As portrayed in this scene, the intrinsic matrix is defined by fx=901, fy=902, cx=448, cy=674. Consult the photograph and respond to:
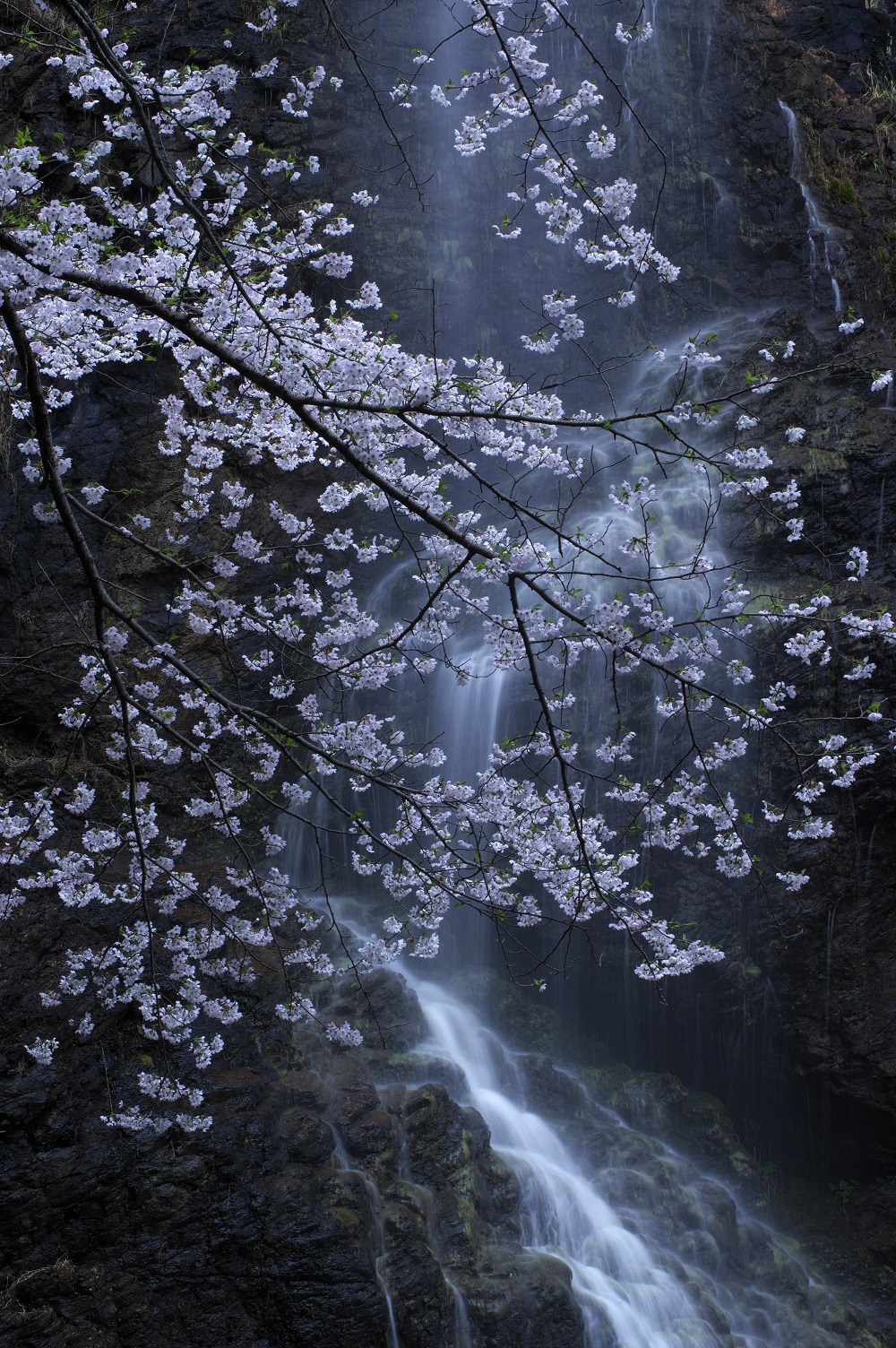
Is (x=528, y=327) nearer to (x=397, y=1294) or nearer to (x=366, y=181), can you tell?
(x=366, y=181)

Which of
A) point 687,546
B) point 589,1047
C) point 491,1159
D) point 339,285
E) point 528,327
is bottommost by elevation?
point 491,1159

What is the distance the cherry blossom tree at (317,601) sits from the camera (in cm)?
332

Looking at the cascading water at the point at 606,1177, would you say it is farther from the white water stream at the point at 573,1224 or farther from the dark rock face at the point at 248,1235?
the dark rock face at the point at 248,1235

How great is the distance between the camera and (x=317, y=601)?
16.6 ft

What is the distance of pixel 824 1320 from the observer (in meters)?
7.38

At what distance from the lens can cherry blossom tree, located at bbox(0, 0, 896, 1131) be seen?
3322 millimetres

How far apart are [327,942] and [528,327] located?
9437 mm

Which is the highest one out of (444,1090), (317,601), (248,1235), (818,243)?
(818,243)

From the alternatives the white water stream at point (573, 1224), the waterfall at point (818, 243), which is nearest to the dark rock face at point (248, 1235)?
the white water stream at point (573, 1224)

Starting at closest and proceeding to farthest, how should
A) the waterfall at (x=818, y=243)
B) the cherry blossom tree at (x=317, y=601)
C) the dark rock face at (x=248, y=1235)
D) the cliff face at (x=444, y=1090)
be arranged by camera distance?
the cherry blossom tree at (x=317, y=601) → the dark rock face at (x=248, y=1235) → the cliff face at (x=444, y=1090) → the waterfall at (x=818, y=243)

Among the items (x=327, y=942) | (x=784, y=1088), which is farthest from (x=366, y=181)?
(x=784, y=1088)

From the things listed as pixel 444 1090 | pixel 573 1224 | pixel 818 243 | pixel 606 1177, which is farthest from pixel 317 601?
pixel 818 243

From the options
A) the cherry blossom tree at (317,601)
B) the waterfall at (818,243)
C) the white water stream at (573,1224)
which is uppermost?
the waterfall at (818,243)

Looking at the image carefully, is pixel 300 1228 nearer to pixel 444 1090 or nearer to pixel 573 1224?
pixel 444 1090
